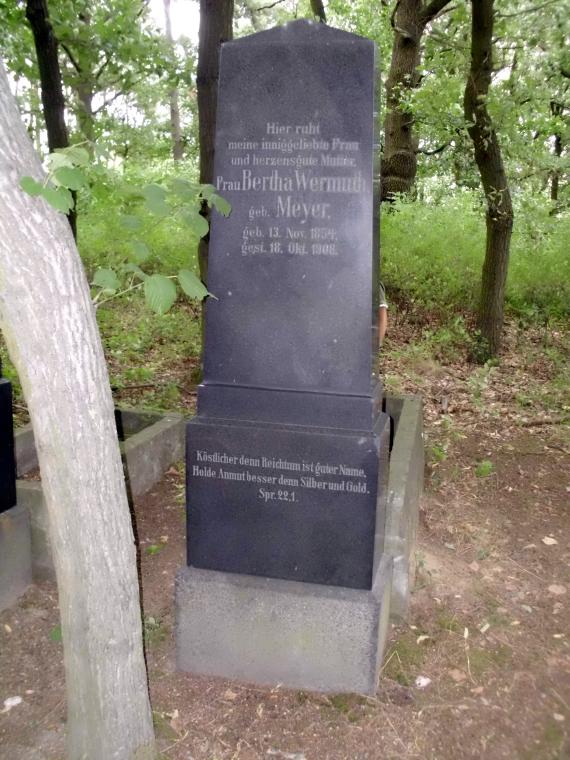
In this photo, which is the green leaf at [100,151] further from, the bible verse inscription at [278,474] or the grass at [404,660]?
the grass at [404,660]

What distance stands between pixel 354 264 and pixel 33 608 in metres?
2.60

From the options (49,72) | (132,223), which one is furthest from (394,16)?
(132,223)

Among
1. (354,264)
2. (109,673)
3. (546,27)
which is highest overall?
(546,27)

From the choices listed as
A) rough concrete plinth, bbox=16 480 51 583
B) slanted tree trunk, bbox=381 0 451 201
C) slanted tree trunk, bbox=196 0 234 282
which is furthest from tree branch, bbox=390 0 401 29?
rough concrete plinth, bbox=16 480 51 583

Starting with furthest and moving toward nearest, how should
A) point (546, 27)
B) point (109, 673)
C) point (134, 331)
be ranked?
point (134, 331)
point (546, 27)
point (109, 673)

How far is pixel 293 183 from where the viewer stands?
9.62 ft

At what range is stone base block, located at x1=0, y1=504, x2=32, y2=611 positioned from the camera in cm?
375

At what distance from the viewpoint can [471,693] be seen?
122 inches

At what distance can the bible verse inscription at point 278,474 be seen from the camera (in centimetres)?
299

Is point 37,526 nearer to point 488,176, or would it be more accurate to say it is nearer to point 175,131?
point 488,176

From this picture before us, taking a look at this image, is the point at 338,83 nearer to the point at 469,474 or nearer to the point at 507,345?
the point at 469,474

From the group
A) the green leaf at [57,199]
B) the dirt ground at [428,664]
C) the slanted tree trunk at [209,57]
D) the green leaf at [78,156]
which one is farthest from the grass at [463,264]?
the green leaf at [57,199]

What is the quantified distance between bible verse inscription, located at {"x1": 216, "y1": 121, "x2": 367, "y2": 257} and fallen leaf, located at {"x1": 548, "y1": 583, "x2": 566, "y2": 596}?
8.26 feet

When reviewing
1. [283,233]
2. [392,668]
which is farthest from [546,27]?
[392,668]
